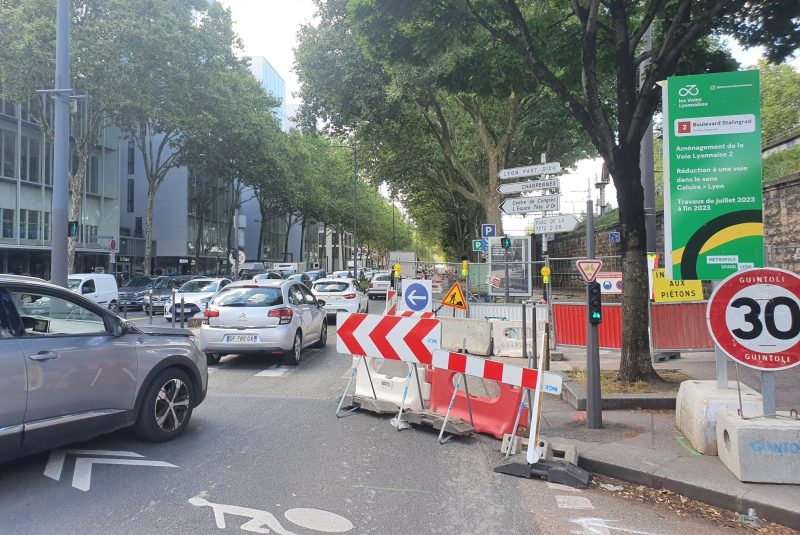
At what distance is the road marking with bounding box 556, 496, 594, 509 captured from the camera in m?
4.36

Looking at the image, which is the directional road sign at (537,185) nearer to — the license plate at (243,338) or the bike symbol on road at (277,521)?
the license plate at (243,338)

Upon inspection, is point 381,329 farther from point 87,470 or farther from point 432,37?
point 432,37

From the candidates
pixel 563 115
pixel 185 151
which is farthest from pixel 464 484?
pixel 185 151

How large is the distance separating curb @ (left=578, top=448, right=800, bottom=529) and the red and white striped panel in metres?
0.86

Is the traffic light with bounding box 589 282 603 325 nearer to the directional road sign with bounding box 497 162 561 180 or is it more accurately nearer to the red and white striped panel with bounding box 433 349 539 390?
the red and white striped panel with bounding box 433 349 539 390

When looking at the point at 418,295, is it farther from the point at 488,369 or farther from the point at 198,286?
the point at 198,286

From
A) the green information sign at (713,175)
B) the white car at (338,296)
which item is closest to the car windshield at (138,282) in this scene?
the white car at (338,296)

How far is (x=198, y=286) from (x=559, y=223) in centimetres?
1490

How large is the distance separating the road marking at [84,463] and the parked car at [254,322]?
471 cm

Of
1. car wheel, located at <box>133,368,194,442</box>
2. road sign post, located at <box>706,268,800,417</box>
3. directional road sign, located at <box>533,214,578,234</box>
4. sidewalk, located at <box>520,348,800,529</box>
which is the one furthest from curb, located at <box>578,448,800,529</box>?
directional road sign, located at <box>533,214,578,234</box>

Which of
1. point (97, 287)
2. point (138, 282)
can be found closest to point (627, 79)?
point (97, 287)

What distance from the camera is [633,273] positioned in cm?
792

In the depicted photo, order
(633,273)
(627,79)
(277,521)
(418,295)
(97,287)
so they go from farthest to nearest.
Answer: (97,287), (418,295), (627,79), (633,273), (277,521)

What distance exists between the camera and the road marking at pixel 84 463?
4.57 metres
